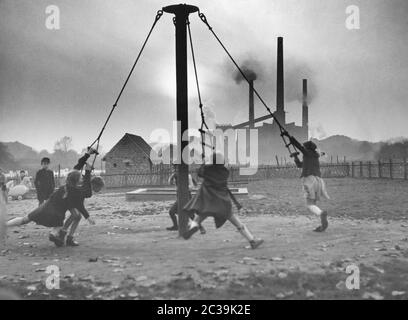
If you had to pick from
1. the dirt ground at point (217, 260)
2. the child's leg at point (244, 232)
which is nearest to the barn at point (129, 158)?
the dirt ground at point (217, 260)

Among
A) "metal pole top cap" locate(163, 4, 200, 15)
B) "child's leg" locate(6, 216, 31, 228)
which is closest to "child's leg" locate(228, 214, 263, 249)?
"child's leg" locate(6, 216, 31, 228)

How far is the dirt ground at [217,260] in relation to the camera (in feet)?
16.0

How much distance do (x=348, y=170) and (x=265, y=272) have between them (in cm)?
1633

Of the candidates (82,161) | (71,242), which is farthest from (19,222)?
(82,161)

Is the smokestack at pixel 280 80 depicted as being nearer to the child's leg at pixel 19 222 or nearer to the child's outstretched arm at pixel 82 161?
the child's outstretched arm at pixel 82 161

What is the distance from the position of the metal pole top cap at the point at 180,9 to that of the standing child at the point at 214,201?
2560 millimetres

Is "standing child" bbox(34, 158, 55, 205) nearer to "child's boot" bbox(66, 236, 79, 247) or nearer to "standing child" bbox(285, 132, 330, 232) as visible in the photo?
"child's boot" bbox(66, 236, 79, 247)

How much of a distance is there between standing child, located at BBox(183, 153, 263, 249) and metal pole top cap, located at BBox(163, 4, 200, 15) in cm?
256

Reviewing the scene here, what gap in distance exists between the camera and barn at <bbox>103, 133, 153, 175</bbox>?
1966cm

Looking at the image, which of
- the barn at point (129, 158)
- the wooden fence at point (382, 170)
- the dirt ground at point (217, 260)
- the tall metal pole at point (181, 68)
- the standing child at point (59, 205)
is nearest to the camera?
the dirt ground at point (217, 260)

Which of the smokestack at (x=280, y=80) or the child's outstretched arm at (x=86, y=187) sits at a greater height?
the smokestack at (x=280, y=80)

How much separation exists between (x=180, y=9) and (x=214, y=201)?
3.33m

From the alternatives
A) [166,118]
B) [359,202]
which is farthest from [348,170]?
[166,118]

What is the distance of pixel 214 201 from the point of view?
637cm
